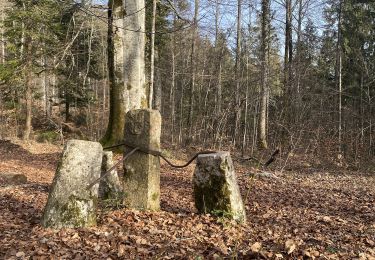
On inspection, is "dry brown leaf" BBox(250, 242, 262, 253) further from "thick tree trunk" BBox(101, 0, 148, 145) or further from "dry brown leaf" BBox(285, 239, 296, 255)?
"thick tree trunk" BBox(101, 0, 148, 145)

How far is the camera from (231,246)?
3779 mm

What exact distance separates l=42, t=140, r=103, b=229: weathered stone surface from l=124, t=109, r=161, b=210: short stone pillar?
58 centimetres

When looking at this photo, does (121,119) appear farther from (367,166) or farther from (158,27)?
(158,27)

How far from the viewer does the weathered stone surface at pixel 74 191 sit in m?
4.15

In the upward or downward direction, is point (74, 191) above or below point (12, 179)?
above

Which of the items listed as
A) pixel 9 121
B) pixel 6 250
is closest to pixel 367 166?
pixel 6 250

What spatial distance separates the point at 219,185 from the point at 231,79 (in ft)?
67.8

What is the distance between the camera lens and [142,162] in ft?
15.6

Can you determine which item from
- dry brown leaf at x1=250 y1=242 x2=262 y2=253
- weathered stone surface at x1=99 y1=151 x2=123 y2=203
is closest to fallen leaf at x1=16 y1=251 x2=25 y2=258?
weathered stone surface at x1=99 y1=151 x2=123 y2=203

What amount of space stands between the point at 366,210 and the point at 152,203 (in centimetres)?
336

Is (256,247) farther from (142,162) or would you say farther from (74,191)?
(74,191)

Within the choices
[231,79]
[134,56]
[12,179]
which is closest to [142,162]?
[12,179]

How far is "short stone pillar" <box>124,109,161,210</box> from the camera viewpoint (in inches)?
186

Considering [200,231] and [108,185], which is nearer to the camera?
[200,231]
